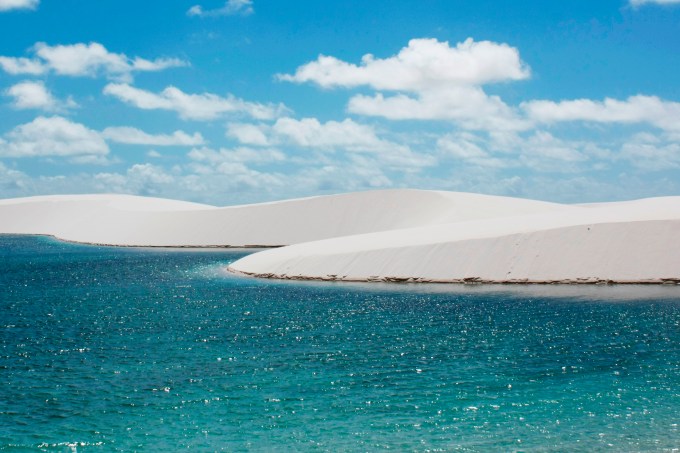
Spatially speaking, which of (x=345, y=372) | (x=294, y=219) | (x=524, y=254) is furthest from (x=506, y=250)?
(x=294, y=219)

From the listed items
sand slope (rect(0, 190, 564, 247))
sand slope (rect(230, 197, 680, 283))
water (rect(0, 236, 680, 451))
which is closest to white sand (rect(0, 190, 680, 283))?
sand slope (rect(230, 197, 680, 283))

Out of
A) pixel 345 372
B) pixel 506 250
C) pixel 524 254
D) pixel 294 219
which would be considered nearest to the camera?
pixel 345 372

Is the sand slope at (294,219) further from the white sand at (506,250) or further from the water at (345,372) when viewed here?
the water at (345,372)

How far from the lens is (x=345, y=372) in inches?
945

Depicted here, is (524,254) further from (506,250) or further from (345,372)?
(345,372)

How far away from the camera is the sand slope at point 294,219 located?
336 feet

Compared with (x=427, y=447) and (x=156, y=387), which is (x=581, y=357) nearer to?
(x=427, y=447)

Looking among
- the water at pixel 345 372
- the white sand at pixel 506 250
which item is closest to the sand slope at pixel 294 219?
the white sand at pixel 506 250

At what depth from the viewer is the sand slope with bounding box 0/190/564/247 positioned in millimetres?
102562

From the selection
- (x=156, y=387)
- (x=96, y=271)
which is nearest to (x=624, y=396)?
(x=156, y=387)

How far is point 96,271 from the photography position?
64250 mm

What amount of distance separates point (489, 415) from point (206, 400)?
8377 mm

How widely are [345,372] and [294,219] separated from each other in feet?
289

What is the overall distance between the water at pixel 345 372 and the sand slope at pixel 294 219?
58.6m
